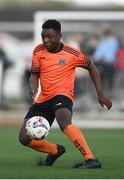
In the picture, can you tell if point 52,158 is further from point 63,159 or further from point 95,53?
point 95,53

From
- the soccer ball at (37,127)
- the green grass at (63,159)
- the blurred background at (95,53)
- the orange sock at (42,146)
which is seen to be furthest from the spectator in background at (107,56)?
the soccer ball at (37,127)

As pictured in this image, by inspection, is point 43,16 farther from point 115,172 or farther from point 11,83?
point 115,172

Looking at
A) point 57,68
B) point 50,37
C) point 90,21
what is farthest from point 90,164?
point 90,21

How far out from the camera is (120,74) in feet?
81.0

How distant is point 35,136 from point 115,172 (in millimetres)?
1133

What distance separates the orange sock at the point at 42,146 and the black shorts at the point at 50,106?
0.32 metres

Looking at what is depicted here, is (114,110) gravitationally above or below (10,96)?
above

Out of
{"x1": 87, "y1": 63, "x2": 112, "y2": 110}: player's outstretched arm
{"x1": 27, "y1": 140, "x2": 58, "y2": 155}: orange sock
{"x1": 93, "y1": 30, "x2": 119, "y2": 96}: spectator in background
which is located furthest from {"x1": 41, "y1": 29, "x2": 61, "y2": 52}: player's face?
{"x1": 93, "y1": 30, "x2": 119, "y2": 96}: spectator in background

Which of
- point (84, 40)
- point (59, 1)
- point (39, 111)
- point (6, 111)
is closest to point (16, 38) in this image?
point (6, 111)

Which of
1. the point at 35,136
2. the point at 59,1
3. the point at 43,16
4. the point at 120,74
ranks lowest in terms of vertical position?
the point at 59,1

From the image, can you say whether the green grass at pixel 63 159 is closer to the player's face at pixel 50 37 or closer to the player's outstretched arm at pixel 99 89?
the player's outstretched arm at pixel 99 89

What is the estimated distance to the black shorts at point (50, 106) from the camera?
1195 centimetres

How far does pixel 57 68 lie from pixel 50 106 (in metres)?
0.51

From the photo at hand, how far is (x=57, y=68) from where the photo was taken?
12062 mm
